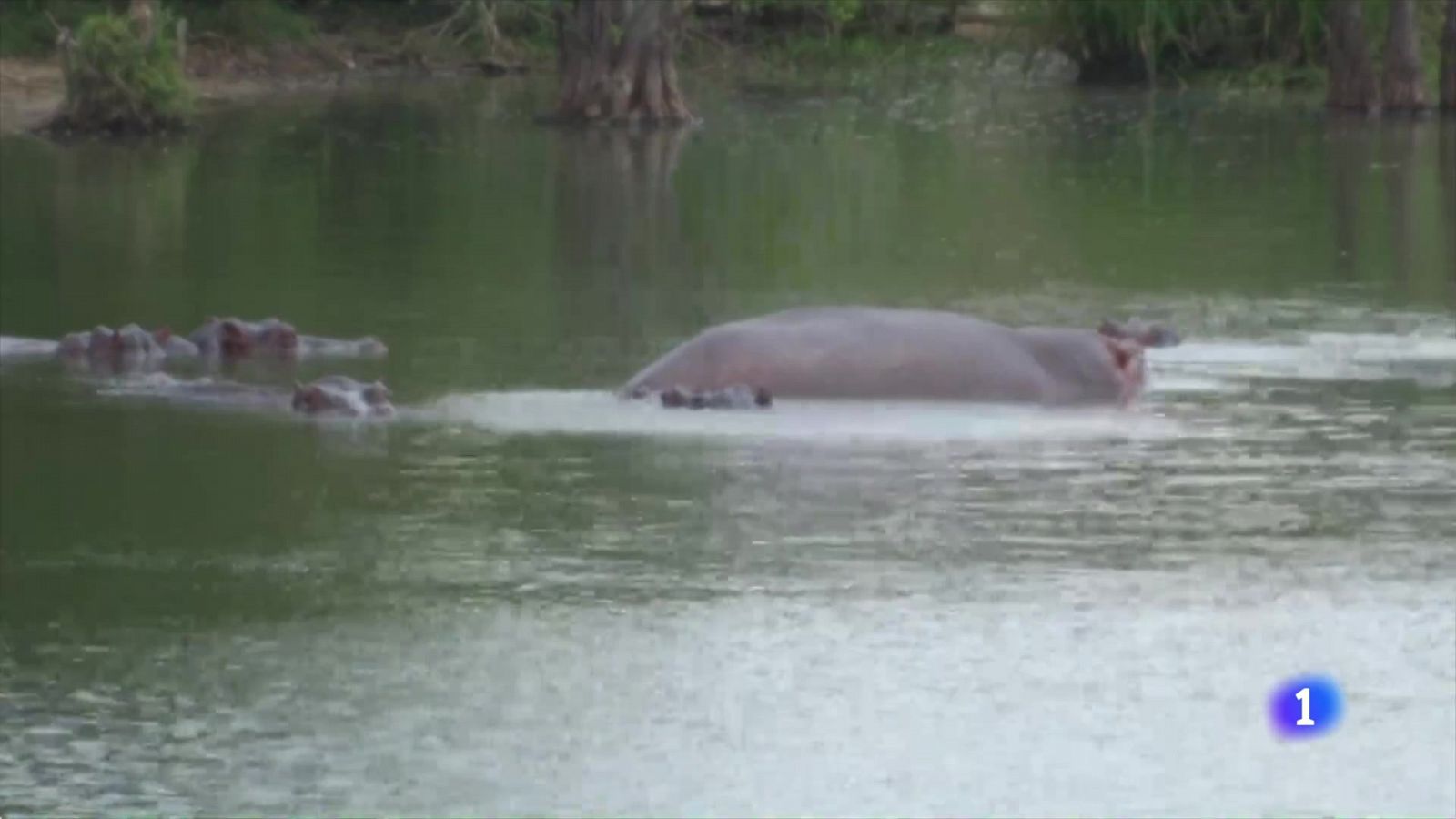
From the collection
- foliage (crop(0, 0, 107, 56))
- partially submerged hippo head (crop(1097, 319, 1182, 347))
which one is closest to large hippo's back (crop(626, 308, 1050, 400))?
partially submerged hippo head (crop(1097, 319, 1182, 347))

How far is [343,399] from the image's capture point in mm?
12414

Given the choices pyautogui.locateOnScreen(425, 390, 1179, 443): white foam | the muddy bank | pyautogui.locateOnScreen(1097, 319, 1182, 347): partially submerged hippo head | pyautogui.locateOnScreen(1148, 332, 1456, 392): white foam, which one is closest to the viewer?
A: pyautogui.locateOnScreen(425, 390, 1179, 443): white foam

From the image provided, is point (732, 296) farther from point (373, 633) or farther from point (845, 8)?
point (845, 8)

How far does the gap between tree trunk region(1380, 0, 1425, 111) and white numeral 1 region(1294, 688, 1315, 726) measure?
27992 mm

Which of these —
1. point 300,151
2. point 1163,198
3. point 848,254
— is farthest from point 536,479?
point 300,151

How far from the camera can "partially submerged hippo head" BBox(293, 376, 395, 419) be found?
12398 millimetres

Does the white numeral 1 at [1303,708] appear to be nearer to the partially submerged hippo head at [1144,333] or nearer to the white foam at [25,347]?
the partially submerged hippo head at [1144,333]

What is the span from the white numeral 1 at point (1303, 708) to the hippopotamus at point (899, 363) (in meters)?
4.35

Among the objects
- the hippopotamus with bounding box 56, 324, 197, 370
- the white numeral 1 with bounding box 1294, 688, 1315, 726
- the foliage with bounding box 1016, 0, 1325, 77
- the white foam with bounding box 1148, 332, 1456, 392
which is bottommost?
the white numeral 1 with bounding box 1294, 688, 1315, 726

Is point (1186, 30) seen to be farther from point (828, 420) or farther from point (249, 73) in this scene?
point (828, 420)

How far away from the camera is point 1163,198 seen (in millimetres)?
24469

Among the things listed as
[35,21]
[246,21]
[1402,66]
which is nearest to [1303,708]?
[1402,66]

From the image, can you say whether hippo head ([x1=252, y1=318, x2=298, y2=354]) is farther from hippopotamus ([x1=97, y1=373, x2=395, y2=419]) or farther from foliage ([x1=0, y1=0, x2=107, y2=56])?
foliage ([x1=0, y1=0, x2=107, y2=56])

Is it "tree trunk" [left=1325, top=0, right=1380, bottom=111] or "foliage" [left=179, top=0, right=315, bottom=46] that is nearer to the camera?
"tree trunk" [left=1325, top=0, right=1380, bottom=111]
